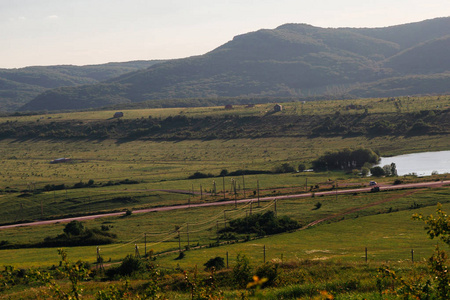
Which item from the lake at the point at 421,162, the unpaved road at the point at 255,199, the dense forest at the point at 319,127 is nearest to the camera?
the unpaved road at the point at 255,199

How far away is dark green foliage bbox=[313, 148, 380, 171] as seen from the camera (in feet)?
414

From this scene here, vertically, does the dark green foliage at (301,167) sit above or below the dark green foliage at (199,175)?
above

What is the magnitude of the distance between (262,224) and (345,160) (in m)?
67.2

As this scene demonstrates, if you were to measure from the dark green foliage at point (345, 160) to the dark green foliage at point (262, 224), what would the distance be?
59.2 meters

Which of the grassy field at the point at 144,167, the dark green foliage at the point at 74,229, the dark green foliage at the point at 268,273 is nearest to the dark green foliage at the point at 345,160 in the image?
the grassy field at the point at 144,167

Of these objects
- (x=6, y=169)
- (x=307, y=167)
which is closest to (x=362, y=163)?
(x=307, y=167)

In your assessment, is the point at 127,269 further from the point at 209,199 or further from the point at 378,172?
the point at 378,172

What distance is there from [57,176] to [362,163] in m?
79.6

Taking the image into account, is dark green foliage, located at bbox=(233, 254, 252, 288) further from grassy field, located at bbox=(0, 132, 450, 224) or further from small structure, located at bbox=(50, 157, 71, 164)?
small structure, located at bbox=(50, 157, 71, 164)

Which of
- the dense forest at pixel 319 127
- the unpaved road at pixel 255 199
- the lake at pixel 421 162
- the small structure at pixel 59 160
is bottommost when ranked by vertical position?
the unpaved road at pixel 255 199

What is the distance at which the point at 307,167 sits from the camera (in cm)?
12731

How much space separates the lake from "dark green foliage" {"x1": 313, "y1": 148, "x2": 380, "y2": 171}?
367 cm

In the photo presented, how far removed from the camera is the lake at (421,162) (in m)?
116

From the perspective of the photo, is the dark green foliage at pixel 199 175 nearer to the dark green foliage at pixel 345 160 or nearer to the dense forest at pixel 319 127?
the dark green foliage at pixel 345 160
